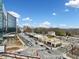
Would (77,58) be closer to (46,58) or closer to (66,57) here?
(66,57)

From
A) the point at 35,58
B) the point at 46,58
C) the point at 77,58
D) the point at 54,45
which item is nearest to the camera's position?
the point at 35,58

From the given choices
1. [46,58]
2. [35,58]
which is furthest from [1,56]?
[46,58]

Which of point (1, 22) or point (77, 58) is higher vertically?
point (1, 22)

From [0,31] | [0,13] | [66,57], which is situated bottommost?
[66,57]

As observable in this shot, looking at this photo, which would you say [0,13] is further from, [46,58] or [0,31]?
[46,58]

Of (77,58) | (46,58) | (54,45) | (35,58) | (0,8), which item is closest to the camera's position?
(35,58)

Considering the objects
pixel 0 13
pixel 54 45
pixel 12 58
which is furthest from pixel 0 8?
pixel 12 58

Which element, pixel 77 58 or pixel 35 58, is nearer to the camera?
pixel 35 58

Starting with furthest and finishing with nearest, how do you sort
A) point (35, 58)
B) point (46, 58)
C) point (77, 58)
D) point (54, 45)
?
1. point (54, 45)
2. point (77, 58)
3. point (46, 58)
4. point (35, 58)

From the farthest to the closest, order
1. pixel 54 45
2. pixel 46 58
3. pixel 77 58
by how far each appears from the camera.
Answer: pixel 54 45 < pixel 77 58 < pixel 46 58
